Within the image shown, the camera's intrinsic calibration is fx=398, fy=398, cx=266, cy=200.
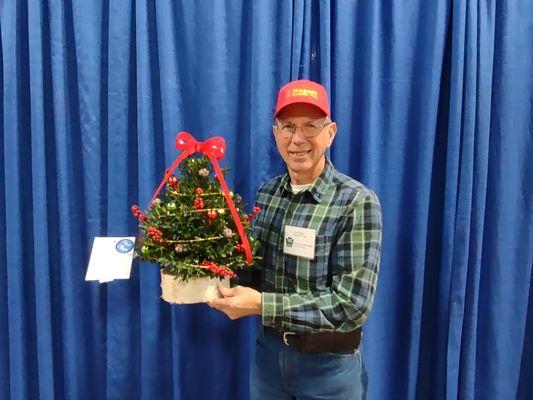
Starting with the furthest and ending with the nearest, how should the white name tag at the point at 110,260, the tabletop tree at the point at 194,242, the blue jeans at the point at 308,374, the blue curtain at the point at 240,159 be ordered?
1. the blue curtain at the point at 240,159
2. the white name tag at the point at 110,260
3. the blue jeans at the point at 308,374
4. the tabletop tree at the point at 194,242

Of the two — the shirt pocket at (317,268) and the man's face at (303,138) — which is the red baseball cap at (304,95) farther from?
the shirt pocket at (317,268)

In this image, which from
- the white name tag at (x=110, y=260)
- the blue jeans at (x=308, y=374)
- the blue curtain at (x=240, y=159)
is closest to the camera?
the blue jeans at (x=308, y=374)

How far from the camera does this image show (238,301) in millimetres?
1000

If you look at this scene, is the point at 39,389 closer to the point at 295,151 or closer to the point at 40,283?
the point at 40,283

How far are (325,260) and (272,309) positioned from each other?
0.63ft

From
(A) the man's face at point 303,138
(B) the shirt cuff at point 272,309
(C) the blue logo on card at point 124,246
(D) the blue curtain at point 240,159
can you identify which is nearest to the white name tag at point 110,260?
(C) the blue logo on card at point 124,246

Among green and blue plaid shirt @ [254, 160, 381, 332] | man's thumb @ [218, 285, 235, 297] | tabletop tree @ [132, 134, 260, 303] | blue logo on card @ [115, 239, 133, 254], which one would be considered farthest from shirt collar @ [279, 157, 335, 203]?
blue logo on card @ [115, 239, 133, 254]

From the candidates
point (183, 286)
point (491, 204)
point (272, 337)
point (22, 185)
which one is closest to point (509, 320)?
point (491, 204)

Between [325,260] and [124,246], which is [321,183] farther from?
[124,246]

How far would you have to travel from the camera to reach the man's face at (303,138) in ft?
3.49

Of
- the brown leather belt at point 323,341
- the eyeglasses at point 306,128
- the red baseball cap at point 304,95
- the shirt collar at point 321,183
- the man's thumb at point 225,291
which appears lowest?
the brown leather belt at point 323,341

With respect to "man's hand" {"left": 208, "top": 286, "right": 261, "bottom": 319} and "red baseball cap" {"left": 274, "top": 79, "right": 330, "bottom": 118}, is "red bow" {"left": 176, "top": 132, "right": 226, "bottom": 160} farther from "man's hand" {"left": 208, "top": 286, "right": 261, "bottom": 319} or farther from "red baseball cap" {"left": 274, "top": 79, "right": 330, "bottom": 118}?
"man's hand" {"left": 208, "top": 286, "right": 261, "bottom": 319}

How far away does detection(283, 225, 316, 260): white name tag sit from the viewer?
107 cm

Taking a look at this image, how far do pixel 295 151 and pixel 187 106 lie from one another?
1.89 feet
